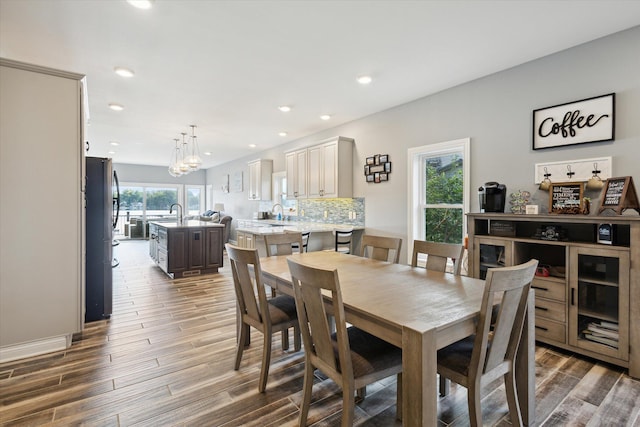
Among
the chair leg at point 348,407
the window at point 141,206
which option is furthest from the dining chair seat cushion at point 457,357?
the window at point 141,206

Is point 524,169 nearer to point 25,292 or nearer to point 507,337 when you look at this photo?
point 507,337

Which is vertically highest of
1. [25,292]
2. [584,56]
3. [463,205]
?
[584,56]

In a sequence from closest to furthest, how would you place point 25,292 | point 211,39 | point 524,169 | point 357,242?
point 25,292 → point 211,39 → point 524,169 → point 357,242

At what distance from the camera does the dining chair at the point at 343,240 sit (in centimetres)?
482

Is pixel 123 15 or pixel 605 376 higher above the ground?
pixel 123 15

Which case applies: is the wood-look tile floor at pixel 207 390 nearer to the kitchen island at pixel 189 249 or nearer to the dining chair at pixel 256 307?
the dining chair at pixel 256 307

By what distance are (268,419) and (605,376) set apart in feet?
8.03

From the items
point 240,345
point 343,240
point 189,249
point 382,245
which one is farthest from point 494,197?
point 189,249

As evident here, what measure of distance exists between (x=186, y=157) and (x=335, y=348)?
6480 millimetres

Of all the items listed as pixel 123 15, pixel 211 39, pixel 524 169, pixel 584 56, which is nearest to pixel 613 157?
pixel 524 169

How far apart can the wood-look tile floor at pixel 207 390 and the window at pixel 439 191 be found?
1.76 metres

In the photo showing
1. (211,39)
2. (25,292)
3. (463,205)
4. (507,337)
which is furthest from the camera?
(463,205)

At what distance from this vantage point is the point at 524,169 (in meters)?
3.18

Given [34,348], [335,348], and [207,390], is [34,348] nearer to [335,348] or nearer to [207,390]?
[207,390]
